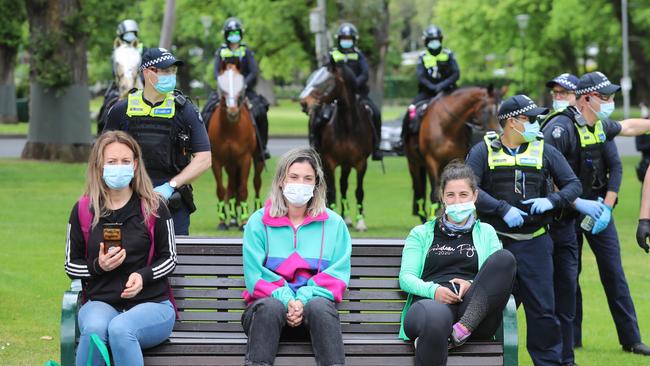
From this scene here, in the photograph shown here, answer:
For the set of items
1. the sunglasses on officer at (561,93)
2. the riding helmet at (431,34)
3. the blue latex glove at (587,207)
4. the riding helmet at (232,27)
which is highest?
the riding helmet at (232,27)

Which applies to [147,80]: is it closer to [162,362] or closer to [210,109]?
[162,362]

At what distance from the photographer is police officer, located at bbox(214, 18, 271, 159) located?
61.8ft

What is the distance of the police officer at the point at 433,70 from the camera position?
1980 centimetres

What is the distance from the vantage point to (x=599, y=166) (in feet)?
33.1

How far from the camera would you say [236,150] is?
1881 centimetres

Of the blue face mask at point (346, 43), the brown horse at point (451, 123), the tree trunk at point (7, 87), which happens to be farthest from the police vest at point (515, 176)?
the tree trunk at point (7, 87)

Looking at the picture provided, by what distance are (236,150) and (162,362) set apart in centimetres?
1167

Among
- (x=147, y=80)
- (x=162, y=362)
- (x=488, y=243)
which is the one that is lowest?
(x=162, y=362)

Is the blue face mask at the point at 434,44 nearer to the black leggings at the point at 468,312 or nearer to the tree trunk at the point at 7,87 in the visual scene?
the black leggings at the point at 468,312

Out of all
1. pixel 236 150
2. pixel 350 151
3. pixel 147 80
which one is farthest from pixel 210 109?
pixel 147 80

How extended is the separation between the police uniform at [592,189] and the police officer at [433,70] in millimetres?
9380

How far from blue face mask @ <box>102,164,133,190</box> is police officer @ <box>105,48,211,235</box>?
5.69 feet

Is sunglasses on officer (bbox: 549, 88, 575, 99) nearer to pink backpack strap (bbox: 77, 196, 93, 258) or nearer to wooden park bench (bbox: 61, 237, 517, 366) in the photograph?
wooden park bench (bbox: 61, 237, 517, 366)

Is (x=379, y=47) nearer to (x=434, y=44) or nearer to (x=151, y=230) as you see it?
(x=434, y=44)
